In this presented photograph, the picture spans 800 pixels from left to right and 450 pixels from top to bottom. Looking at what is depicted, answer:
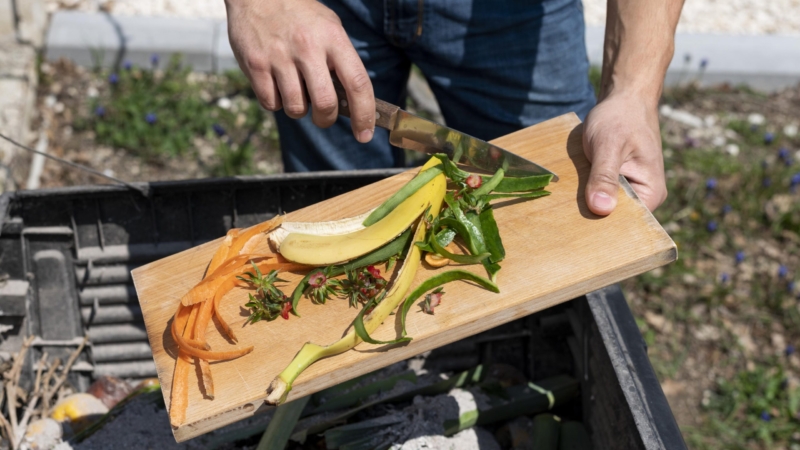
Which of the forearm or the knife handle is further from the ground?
the forearm

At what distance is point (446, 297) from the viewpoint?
209cm

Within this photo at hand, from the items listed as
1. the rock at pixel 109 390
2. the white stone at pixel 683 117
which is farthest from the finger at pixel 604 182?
the white stone at pixel 683 117

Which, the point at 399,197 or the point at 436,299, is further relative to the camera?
the point at 399,197

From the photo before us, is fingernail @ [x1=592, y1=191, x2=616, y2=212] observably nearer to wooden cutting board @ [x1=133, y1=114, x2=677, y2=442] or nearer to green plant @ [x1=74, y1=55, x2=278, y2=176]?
wooden cutting board @ [x1=133, y1=114, x2=677, y2=442]

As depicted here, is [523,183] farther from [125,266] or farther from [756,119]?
[756,119]

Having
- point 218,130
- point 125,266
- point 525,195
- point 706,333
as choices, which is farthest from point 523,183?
point 218,130

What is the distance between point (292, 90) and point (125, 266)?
1064 mm

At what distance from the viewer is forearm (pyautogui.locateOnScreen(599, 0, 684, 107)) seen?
2.41 m

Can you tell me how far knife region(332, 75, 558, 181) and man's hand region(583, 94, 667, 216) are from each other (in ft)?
0.57

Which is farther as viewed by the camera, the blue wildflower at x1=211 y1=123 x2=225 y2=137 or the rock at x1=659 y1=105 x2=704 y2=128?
the rock at x1=659 y1=105 x2=704 y2=128

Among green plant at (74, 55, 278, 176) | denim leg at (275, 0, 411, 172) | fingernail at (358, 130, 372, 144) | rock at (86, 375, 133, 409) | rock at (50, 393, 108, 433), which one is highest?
fingernail at (358, 130, 372, 144)

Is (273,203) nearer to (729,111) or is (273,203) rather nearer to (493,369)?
(493,369)

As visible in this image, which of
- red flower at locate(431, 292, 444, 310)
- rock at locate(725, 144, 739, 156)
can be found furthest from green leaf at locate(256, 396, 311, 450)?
rock at locate(725, 144, 739, 156)

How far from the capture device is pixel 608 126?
7.54ft
